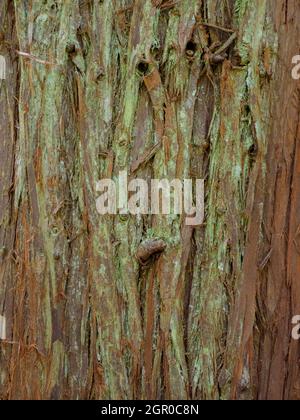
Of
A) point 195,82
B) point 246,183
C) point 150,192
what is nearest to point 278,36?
point 195,82

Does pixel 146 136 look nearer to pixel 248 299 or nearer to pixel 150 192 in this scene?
pixel 150 192

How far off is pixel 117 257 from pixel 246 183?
501 mm

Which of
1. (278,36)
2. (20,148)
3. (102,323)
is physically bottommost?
(102,323)

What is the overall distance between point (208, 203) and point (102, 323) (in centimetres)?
54

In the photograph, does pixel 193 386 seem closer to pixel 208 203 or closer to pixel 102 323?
pixel 102 323

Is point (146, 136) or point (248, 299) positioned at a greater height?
point (146, 136)

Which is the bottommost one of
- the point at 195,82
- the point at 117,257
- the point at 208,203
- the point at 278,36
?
the point at 117,257

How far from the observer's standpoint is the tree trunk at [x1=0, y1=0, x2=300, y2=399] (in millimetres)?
2545

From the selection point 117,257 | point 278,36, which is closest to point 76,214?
point 117,257

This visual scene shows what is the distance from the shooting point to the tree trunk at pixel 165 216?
8.35ft

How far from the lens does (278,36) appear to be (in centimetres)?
259

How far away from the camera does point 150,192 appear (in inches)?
101

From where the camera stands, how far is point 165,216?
255 cm

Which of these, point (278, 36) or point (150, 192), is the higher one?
point (278, 36)
